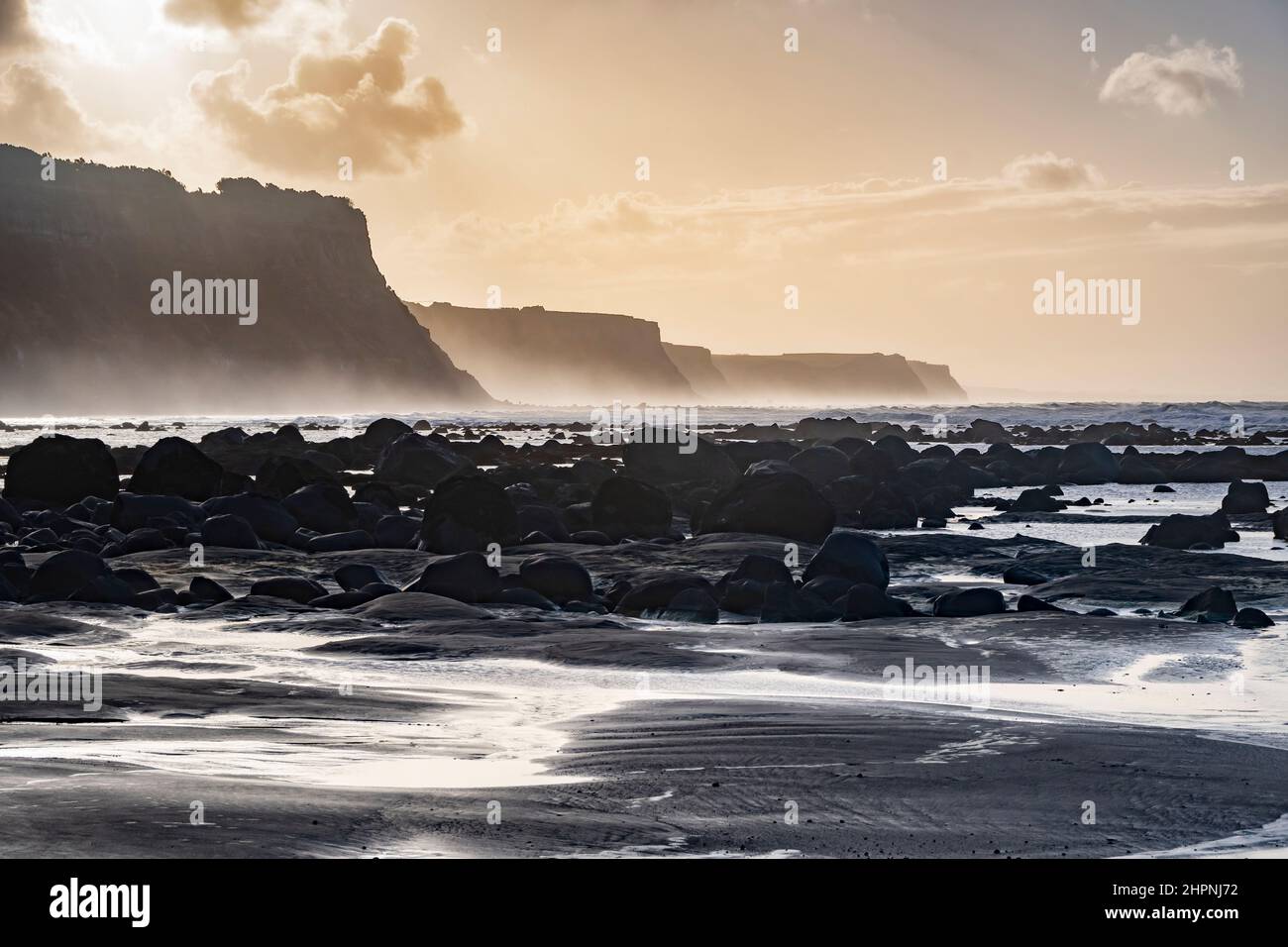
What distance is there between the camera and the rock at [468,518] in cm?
2139

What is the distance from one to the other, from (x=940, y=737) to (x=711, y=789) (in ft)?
6.75

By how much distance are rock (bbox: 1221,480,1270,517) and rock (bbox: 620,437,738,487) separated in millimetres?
11194

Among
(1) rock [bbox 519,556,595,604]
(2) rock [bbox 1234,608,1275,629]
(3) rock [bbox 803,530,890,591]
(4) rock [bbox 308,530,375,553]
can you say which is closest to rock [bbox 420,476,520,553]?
(4) rock [bbox 308,530,375,553]

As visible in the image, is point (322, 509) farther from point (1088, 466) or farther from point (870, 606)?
point (1088, 466)

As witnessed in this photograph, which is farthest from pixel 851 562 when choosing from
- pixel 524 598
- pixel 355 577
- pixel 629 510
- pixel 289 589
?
pixel 629 510

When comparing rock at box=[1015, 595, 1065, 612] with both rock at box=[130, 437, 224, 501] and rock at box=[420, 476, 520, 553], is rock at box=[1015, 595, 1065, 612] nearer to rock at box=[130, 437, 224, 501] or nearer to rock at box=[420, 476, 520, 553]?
rock at box=[420, 476, 520, 553]

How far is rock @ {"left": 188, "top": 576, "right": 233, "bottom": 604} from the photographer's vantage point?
52.3ft

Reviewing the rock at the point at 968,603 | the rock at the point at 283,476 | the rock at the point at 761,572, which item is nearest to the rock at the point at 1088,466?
the rock at the point at 283,476

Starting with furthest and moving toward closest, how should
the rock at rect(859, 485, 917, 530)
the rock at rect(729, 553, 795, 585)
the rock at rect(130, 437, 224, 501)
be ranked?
the rock at rect(130, 437, 224, 501) → the rock at rect(859, 485, 917, 530) → the rock at rect(729, 553, 795, 585)

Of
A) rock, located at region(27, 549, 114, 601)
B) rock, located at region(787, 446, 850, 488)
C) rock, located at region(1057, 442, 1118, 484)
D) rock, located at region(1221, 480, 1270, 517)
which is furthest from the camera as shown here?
rock, located at region(1057, 442, 1118, 484)

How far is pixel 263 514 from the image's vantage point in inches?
878

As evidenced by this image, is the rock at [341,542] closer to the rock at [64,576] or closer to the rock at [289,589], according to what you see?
the rock at [289,589]
